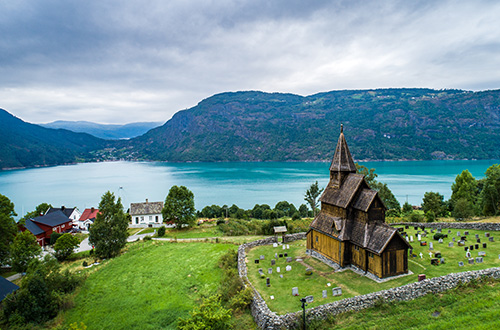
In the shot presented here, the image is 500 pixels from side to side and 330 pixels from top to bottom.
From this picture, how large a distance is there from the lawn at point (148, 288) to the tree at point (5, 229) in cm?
1071

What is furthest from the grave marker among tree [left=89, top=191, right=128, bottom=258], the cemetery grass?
tree [left=89, top=191, right=128, bottom=258]

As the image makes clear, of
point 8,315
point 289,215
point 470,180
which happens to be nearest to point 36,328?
point 8,315

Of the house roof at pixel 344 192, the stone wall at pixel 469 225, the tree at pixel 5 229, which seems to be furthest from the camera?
the tree at pixel 5 229

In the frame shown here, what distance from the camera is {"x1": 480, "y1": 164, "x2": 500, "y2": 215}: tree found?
39.0 m

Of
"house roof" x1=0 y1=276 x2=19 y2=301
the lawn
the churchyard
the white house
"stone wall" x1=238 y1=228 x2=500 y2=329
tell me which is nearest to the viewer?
"stone wall" x1=238 y1=228 x2=500 y2=329

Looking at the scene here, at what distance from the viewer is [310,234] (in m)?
25.7

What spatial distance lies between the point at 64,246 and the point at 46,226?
16.4m

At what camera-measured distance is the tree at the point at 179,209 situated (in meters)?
45.8

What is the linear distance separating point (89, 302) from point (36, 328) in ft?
12.2

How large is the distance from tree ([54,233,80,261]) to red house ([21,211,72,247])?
1223cm

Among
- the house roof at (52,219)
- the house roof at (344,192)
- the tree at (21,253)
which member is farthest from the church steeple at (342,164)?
the house roof at (52,219)

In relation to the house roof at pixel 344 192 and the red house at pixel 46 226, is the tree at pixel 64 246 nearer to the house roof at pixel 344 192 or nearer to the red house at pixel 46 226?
the red house at pixel 46 226

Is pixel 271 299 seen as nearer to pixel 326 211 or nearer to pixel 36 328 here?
pixel 326 211

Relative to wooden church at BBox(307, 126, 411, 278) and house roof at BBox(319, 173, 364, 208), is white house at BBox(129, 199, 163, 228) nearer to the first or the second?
wooden church at BBox(307, 126, 411, 278)
